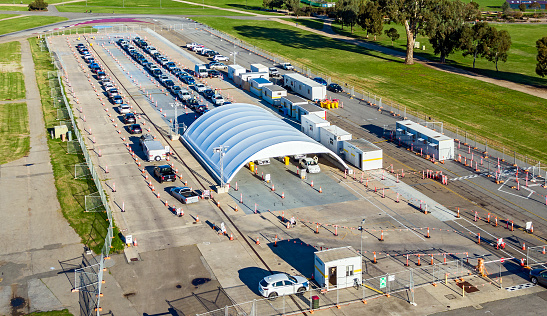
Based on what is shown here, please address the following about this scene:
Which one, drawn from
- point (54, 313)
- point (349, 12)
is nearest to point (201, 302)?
point (54, 313)

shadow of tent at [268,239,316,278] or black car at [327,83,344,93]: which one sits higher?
black car at [327,83,344,93]

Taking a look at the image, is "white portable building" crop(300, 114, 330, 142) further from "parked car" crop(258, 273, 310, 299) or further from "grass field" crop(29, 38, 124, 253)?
"parked car" crop(258, 273, 310, 299)

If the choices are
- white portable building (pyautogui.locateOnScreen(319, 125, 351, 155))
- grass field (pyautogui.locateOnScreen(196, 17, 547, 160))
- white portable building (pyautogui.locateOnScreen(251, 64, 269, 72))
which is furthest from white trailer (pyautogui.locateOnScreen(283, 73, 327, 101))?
white portable building (pyautogui.locateOnScreen(319, 125, 351, 155))

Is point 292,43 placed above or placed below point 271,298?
above

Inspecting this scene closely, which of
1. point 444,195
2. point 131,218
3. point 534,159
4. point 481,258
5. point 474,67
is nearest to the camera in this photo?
point 481,258

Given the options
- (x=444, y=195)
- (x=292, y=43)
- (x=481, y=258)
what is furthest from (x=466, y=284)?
(x=292, y=43)

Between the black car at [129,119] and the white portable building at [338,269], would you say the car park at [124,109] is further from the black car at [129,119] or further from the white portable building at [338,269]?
the white portable building at [338,269]

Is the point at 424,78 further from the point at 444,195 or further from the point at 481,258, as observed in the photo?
the point at 481,258
